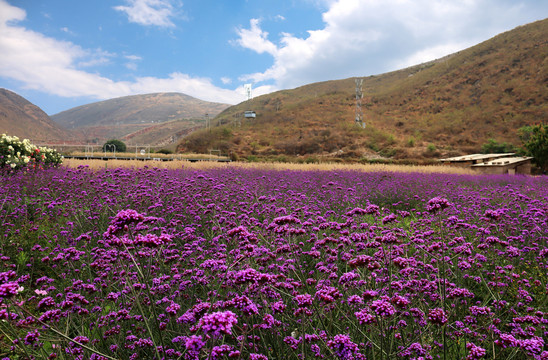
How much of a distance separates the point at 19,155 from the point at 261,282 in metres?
11.8

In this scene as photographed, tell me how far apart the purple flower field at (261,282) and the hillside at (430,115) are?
1452 inches

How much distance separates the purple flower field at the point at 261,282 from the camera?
2006 millimetres

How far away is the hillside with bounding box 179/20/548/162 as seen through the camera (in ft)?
154

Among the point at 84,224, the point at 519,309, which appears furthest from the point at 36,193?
the point at 519,309

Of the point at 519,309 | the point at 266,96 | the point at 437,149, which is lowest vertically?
the point at 519,309

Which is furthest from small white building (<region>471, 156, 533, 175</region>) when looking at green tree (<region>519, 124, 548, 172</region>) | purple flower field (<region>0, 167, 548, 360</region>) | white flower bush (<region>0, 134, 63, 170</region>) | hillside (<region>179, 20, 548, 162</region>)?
white flower bush (<region>0, 134, 63, 170</region>)

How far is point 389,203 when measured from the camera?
1065cm

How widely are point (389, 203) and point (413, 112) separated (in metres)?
62.6

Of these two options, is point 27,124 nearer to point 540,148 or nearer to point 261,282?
point 540,148

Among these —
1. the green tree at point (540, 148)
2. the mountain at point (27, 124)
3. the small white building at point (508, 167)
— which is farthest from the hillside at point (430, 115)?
the mountain at point (27, 124)

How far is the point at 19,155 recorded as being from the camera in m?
10.3

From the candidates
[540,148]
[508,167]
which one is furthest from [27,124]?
[540,148]

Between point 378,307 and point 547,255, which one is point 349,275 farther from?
point 547,255

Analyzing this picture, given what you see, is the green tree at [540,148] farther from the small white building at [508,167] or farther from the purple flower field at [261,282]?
the purple flower field at [261,282]
